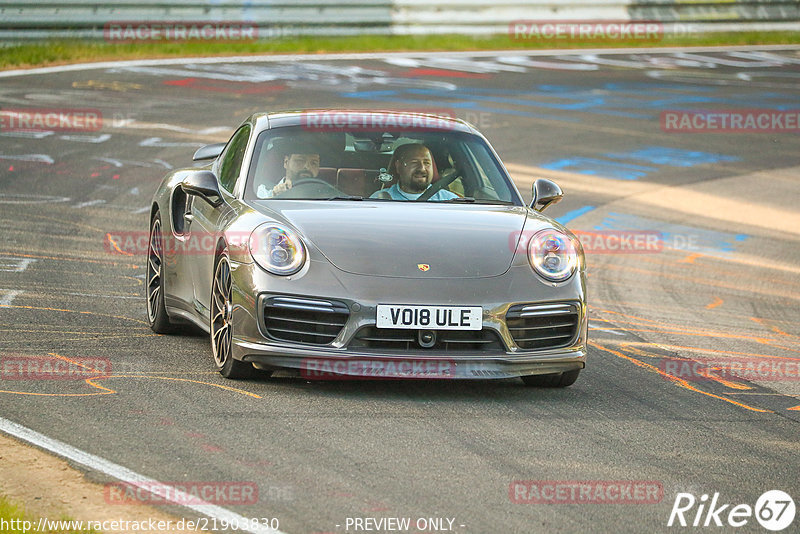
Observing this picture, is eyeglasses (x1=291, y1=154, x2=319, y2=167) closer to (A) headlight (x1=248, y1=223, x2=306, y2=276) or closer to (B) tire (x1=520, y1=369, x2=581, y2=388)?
(A) headlight (x1=248, y1=223, x2=306, y2=276)

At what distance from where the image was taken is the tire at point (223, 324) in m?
6.67

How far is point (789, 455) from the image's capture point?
5688 mm

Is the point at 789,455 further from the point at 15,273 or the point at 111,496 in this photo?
the point at 15,273

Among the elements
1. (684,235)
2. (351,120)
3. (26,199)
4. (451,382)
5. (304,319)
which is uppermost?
(351,120)

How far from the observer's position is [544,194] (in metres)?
7.60

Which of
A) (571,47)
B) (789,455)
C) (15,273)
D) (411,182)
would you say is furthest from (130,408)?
(571,47)

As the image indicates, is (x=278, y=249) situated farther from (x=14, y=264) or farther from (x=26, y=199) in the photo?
(x=26, y=199)

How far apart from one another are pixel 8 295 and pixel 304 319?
3.23 m

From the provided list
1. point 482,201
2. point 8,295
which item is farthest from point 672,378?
point 8,295

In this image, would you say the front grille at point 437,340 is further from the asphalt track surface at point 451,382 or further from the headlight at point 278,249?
the headlight at point 278,249

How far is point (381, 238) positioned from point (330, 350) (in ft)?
2.19

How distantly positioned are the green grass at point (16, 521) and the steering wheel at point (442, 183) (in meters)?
3.57

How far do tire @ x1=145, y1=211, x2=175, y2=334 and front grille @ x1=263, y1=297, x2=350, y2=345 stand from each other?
1837 millimetres

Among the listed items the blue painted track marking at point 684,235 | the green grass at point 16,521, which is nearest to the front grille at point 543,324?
the green grass at point 16,521
